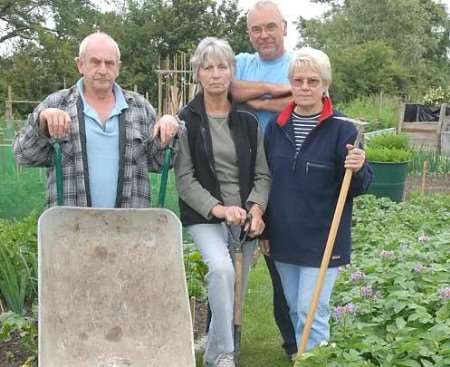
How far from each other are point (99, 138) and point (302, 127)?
86 centimetres

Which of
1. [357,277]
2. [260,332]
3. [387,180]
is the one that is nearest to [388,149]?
[387,180]

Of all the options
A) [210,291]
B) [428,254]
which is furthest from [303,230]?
[428,254]

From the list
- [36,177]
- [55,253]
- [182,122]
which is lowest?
[36,177]

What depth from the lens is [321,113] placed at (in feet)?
9.68

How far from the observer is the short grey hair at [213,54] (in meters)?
2.96

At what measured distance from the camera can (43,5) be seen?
2384 cm

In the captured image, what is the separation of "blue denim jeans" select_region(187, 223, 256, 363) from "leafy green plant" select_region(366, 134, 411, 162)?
17.4ft

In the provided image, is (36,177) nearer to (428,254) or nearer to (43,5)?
(428,254)

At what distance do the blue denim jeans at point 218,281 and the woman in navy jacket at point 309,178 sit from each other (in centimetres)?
25

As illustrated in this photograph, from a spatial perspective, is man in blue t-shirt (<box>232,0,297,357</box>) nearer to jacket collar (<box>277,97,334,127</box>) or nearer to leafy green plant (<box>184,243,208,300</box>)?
jacket collar (<box>277,97,334,127</box>)

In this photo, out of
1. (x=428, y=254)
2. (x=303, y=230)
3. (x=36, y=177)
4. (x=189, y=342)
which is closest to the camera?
(x=189, y=342)

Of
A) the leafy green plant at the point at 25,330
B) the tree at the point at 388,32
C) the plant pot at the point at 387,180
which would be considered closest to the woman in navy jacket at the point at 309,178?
the leafy green plant at the point at 25,330

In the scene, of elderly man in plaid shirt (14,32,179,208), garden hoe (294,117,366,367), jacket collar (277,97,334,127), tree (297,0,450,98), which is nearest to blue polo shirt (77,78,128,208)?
elderly man in plaid shirt (14,32,179,208)

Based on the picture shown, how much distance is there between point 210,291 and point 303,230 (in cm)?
48
